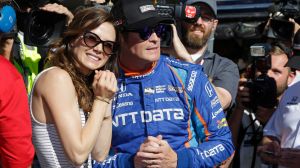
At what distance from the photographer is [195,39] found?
446 centimetres

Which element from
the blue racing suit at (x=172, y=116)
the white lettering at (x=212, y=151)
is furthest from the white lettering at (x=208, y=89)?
the white lettering at (x=212, y=151)

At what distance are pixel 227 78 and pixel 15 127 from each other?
6.46 ft

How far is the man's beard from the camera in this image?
14.6 feet

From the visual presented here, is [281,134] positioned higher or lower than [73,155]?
lower

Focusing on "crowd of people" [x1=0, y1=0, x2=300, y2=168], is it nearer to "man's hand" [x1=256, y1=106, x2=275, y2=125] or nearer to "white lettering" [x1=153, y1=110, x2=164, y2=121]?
"white lettering" [x1=153, y1=110, x2=164, y2=121]

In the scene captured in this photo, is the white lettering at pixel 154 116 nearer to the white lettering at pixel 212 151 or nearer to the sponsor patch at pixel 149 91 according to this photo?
the sponsor patch at pixel 149 91

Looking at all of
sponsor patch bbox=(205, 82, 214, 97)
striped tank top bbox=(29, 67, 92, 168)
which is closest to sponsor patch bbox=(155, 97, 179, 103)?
sponsor patch bbox=(205, 82, 214, 97)

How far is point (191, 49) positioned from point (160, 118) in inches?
55.8

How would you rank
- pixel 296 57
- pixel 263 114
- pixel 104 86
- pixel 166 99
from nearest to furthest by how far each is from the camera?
pixel 104 86 < pixel 166 99 < pixel 296 57 < pixel 263 114

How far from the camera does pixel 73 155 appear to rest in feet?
9.41

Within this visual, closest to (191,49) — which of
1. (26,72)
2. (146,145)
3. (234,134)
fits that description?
(234,134)

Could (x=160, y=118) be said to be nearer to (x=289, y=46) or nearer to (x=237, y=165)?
(x=237, y=165)

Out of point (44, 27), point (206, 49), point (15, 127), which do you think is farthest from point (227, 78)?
point (15, 127)

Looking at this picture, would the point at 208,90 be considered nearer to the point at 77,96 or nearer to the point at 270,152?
the point at 77,96
